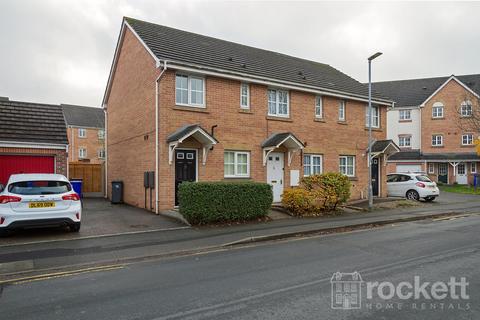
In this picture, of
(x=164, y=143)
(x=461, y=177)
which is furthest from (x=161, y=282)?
(x=461, y=177)

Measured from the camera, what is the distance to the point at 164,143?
562 inches

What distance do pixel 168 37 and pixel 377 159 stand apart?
1345 cm

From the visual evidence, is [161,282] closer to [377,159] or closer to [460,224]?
[460,224]

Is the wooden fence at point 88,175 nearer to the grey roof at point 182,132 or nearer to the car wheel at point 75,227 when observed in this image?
the grey roof at point 182,132

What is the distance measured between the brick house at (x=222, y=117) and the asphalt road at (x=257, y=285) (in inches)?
261

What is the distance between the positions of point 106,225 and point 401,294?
9.21 m

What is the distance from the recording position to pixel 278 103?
17.8 m

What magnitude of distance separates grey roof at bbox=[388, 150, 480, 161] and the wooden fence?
31935mm

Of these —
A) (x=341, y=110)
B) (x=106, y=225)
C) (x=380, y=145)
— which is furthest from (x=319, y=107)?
Answer: (x=106, y=225)

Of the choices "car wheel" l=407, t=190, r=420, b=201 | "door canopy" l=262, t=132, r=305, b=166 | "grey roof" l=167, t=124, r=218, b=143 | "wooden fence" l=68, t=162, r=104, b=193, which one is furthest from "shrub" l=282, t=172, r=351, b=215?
"wooden fence" l=68, t=162, r=104, b=193

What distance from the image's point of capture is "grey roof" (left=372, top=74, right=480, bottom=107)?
43594mm

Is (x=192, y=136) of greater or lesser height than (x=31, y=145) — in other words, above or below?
above

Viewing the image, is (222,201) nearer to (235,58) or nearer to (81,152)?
(235,58)

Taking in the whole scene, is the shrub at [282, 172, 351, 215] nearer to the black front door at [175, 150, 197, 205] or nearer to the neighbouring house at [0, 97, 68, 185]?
the black front door at [175, 150, 197, 205]
